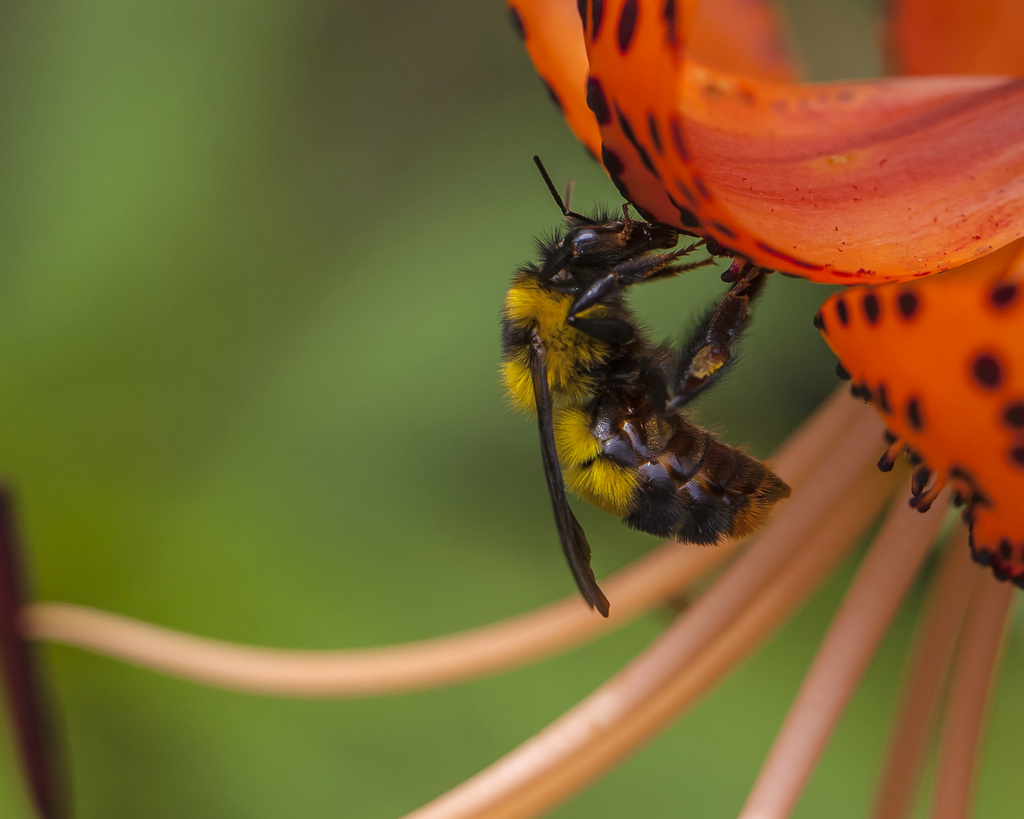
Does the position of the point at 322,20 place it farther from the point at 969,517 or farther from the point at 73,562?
the point at 969,517

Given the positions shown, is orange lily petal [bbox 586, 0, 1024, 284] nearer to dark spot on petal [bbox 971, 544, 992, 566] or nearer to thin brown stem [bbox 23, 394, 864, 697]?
dark spot on petal [bbox 971, 544, 992, 566]

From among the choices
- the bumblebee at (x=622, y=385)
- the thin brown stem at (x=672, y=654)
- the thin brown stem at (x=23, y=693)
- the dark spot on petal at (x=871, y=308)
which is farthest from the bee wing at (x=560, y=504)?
the thin brown stem at (x=23, y=693)

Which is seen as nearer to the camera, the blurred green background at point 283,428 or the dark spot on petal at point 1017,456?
the dark spot on petal at point 1017,456

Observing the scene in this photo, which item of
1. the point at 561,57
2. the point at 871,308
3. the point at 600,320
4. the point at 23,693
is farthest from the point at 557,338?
the point at 23,693

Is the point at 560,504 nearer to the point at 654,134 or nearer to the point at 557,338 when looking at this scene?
the point at 557,338

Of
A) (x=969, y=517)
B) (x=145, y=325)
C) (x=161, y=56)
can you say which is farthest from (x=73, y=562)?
(x=969, y=517)

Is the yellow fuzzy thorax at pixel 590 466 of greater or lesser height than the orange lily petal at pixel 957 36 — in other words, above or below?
below

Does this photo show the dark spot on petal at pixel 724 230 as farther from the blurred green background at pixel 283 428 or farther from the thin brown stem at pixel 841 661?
the blurred green background at pixel 283 428
